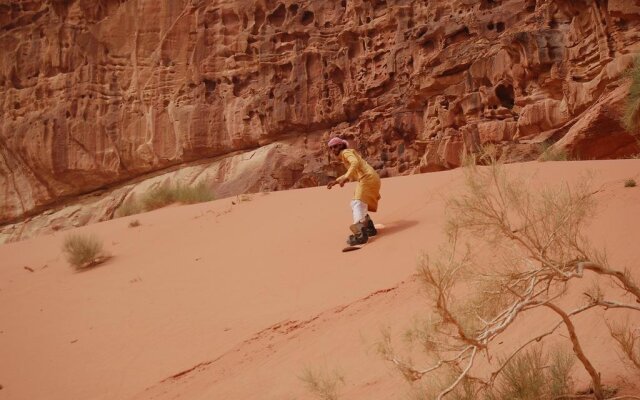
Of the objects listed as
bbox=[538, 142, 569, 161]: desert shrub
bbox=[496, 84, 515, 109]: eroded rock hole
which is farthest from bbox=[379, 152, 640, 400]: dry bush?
bbox=[496, 84, 515, 109]: eroded rock hole

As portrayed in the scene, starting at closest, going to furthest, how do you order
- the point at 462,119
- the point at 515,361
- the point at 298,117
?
the point at 515,361 → the point at 462,119 → the point at 298,117

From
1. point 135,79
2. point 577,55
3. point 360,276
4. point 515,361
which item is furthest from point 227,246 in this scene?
point 135,79

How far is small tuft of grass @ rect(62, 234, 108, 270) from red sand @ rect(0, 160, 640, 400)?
0.23 meters

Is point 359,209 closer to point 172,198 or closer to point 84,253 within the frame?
point 84,253

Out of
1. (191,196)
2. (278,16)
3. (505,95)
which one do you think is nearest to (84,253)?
(191,196)

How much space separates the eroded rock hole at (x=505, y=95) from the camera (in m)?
18.4

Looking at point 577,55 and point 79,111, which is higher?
point 79,111

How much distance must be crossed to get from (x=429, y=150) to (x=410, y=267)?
14389mm

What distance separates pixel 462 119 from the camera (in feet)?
63.3

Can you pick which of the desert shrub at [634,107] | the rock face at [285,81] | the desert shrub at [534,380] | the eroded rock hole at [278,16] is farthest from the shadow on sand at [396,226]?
the eroded rock hole at [278,16]

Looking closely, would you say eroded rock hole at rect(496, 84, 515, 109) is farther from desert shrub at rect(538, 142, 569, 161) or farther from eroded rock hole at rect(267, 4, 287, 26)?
eroded rock hole at rect(267, 4, 287, 26)

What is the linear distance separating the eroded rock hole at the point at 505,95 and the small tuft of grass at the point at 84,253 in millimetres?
13969

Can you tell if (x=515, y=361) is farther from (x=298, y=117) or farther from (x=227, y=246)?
(x=298, y=117)

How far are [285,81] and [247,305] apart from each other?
19732 millimetres
